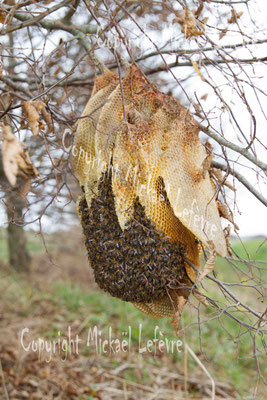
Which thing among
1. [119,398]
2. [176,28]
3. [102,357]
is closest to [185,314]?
[102,357]

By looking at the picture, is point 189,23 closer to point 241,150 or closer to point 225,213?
point 241,150

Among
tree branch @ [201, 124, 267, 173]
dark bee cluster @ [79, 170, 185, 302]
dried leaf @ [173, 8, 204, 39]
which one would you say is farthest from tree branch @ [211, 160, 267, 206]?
dried leaf @ [173, 8, 204, 39]

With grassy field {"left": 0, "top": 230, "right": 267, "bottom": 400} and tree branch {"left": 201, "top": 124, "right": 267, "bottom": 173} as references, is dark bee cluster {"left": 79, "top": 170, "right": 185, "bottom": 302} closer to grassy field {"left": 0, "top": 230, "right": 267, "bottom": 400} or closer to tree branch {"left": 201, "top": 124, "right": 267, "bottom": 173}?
tree branch {"left": 201, "top": 124, "right": 267, "bottom": 173}

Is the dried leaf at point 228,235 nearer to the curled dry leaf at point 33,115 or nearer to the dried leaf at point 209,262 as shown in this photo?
the dried leaf at point 209,262

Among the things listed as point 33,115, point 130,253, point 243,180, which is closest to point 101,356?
point 130,253

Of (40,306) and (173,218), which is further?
(40,306)

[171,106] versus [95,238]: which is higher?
[171,106]

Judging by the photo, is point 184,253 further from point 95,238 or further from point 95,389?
point 95,389
